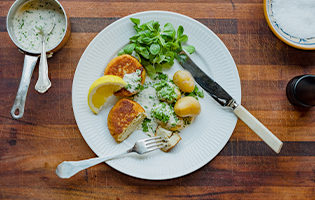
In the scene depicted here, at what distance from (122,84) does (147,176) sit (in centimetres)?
70

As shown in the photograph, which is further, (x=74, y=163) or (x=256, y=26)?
(x=256, y=26)

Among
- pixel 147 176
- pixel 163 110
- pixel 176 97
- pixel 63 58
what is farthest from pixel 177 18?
pixel 147 176

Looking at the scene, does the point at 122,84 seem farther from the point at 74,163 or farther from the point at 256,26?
the point at 256,26

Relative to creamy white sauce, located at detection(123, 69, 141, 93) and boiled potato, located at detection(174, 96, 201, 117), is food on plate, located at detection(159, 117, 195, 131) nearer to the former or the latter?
boiled potato, located at detection(174, 96, 201, 117)

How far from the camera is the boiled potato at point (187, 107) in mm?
1516

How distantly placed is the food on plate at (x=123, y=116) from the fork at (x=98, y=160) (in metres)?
0.14

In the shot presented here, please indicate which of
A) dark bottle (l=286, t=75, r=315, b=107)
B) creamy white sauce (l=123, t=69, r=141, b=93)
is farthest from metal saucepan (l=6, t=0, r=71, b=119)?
dark bottle (l=286, t=75, r=315, b=107)

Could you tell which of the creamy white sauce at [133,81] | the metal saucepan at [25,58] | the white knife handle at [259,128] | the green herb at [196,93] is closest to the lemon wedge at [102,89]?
the creamy white sauce at [133,81]

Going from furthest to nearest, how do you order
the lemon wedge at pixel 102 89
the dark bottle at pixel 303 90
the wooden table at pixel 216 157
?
the wooden table at pixel 216 157
the dark bottle at pixel 303 90
the lemon wedge at pixel 102 89

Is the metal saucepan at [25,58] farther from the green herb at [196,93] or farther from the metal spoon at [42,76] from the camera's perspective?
the green herb at [196,93]

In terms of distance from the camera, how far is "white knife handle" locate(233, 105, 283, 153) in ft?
5.07

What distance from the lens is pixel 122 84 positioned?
4.87 feet

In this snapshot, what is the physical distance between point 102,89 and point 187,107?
615mm

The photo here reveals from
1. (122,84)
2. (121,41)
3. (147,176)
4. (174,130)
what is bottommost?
(147,176)
